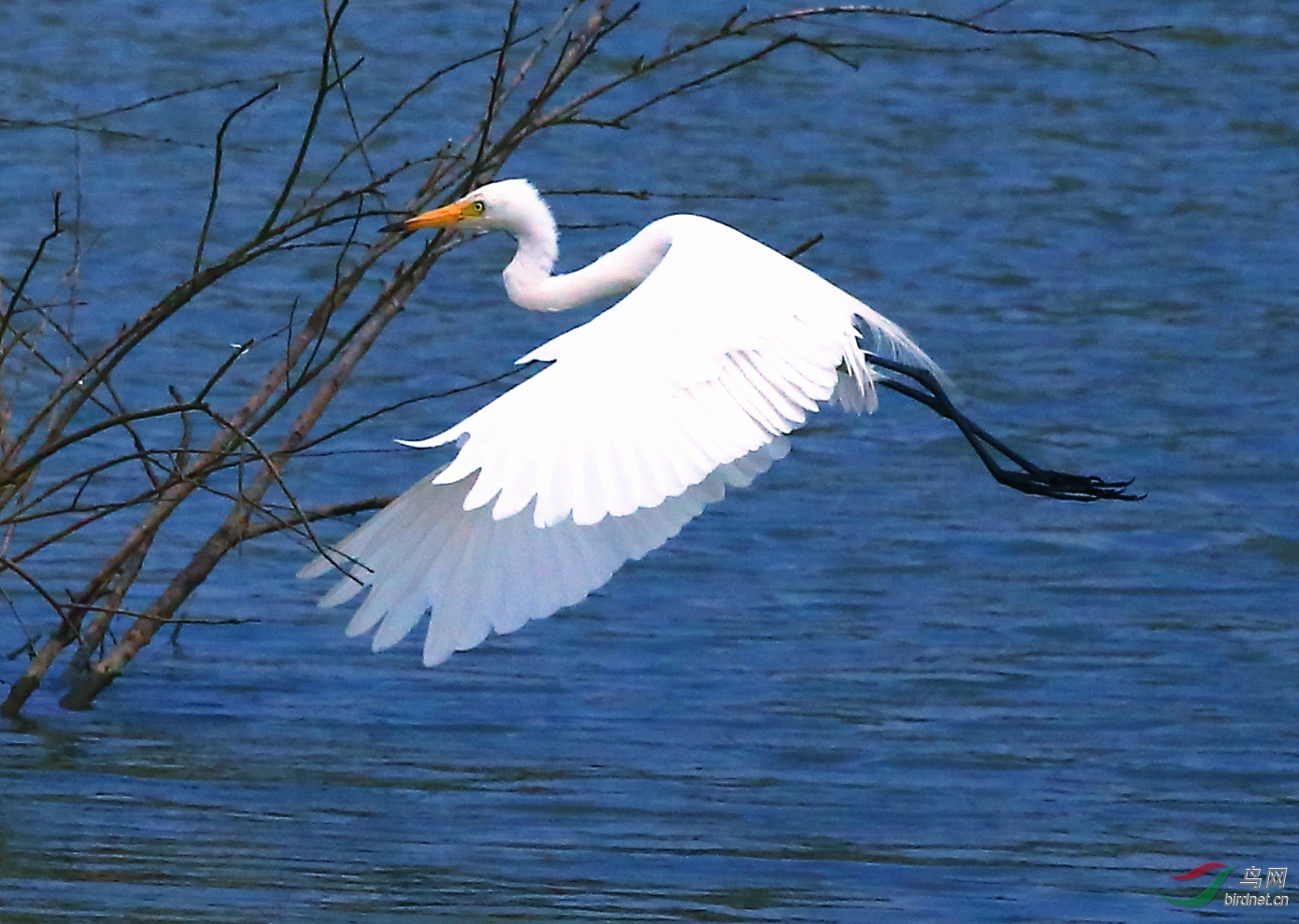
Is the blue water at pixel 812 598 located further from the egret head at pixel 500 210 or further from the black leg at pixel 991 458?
the black leg at pixel 991 458

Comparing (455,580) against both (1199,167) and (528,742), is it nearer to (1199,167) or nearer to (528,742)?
(528,742)

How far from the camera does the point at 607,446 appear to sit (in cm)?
468

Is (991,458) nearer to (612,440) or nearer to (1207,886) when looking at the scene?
(1207,886)

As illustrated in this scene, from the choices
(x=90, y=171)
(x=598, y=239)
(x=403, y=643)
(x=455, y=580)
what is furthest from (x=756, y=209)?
(x=455, y=580)

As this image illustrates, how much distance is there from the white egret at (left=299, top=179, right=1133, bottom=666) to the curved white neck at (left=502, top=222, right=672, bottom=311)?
0.19ft

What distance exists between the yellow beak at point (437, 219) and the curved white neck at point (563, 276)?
0.54 feet

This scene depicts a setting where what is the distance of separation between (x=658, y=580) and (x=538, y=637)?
0.76 m

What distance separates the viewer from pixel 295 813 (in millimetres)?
6188

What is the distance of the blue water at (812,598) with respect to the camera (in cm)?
592

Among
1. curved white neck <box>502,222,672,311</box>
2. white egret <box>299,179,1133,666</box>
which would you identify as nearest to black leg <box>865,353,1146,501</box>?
white egret <box>299,179,1133,666</box>

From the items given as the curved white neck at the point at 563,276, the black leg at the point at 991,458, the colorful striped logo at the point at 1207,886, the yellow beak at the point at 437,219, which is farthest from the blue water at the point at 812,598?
the black leg at the point at 991,458

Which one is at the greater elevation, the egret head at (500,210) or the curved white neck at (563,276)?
the egret head at (500,210)

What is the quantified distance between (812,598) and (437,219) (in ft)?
8.48

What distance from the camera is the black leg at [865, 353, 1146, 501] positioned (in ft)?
20.8
